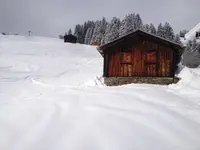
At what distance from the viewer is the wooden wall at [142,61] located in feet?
45.7

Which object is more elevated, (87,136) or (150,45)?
(150,45)

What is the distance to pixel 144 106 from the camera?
5.48m

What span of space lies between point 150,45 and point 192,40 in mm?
26338

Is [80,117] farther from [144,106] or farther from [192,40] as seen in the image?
[192,40]

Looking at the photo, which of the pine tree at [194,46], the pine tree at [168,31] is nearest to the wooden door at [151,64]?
the pine tree at [194,46]

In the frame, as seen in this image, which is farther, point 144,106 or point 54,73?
point 54,73

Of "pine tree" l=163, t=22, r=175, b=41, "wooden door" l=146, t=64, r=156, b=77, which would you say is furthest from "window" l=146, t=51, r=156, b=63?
"pine tree" l=163, t=22, r=175, b=41

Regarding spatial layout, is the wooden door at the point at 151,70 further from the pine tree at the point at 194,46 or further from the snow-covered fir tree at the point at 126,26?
the snow-covered fir tree at the point at 126,26

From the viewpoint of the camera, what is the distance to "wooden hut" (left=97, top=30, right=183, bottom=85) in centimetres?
1389

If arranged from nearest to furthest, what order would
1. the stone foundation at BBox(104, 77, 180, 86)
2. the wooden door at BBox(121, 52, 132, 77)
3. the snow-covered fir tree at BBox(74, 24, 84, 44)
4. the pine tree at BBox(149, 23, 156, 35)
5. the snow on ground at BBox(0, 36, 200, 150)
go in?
the snow on ground at BBox(0, 36, 200, 150) < the stone foundation at BBox(104, 77, 180, 86) < the wooden door at BBox(121, 52, 132, 77) < the pine tree at BBox(149, 23, 156, 35) < the snow-covered fir tree at BBox(74, 24, 84, 44)

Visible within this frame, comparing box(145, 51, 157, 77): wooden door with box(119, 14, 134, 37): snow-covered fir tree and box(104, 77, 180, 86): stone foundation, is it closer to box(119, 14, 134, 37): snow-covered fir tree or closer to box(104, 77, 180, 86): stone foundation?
box(104, 77, 180, 86): stone foundation

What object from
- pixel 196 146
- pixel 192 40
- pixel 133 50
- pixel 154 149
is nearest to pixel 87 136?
pixel 154 149

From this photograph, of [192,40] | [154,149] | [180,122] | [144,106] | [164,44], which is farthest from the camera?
[192,40]

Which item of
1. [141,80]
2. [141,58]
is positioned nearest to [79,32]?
[141,58]
